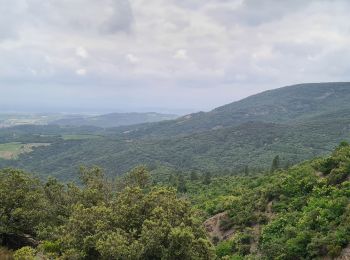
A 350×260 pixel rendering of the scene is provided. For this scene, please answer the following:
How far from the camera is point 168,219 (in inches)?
886

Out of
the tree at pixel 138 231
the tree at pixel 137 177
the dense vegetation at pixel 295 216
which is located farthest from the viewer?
the tree at pixel 137 177

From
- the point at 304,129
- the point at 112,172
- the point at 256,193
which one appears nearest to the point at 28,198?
the point at 256,193

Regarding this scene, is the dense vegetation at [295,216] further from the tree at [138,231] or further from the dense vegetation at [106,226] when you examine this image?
the tree at [138,231]

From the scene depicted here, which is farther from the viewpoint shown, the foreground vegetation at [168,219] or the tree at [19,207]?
the tree at [19,207]

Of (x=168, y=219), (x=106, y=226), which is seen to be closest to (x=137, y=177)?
(x=106, y=226)

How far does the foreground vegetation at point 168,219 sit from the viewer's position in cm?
2116

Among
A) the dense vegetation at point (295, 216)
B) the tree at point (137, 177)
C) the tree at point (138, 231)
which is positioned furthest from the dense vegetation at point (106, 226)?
the dense vegetation at point (295, 216)

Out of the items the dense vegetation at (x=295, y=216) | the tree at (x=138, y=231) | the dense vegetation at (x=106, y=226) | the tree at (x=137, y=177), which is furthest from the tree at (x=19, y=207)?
the dense vegetation at (x=295, y=216)

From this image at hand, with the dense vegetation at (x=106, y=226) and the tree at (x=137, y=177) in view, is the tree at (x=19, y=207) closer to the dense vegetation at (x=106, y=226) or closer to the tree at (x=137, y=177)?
the dense vegetation at (x=106, y=226)

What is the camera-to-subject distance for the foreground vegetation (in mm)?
21156

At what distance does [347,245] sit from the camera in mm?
23141

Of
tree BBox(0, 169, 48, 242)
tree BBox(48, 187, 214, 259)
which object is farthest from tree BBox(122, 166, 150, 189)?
tree BBox(48, 187, 214, 259)

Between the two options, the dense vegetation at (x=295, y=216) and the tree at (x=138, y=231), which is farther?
the dense vegetation at (x=295, y=216)

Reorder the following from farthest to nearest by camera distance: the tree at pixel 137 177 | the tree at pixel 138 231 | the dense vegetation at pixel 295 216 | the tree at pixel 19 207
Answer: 1. the tree at pixel 137 177
2. the tree at pixel 19 207
3. the dense vegetation at pixel 295 216
4. the tree at pixel 138 231
